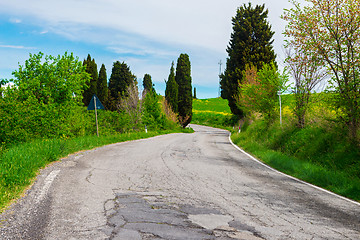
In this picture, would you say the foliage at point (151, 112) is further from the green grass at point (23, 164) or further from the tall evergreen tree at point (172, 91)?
the green grass at point (23, 164)

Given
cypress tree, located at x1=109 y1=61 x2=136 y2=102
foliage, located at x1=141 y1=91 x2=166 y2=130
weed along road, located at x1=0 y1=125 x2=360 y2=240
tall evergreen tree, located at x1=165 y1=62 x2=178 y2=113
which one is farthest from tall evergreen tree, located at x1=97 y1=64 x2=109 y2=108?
weed along road, located at x1=0 y1=125 x2=360 y2=240

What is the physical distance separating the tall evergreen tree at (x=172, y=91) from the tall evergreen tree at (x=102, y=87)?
9.56m

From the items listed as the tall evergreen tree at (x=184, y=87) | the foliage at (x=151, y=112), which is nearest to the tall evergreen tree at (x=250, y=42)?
the foliage at (x=151, y=112)

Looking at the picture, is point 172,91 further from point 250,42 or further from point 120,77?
point 250,42

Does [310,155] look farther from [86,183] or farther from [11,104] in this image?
[11,104]

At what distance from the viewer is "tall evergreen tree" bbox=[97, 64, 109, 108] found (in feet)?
148

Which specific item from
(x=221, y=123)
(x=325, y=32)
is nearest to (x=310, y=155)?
(x=325, y=32)

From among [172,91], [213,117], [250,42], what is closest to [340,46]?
[250,42]

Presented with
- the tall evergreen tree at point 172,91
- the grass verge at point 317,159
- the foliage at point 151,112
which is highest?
the tall evergreen tree at point 172,91

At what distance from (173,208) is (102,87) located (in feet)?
140

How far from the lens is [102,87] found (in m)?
45.6

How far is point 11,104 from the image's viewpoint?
1401cm

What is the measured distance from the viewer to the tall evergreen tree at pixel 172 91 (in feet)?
143

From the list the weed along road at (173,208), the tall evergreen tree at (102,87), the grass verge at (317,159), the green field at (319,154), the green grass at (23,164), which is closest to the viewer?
the weed along road at (173,208)
